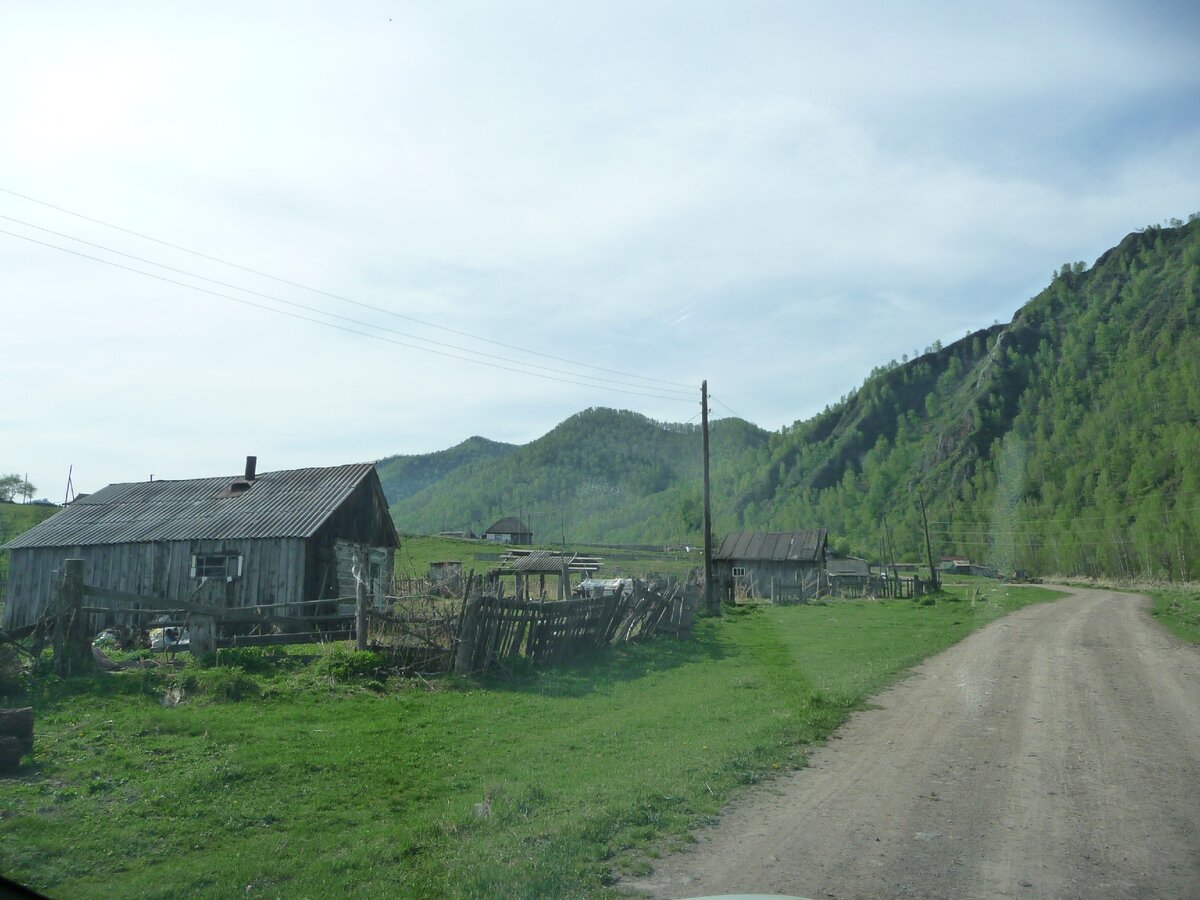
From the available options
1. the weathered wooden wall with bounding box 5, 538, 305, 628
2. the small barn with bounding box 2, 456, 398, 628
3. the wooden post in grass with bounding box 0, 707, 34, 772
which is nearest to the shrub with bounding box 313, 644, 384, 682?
the wooden post in grass with bounding box 0, 707, 34, 772

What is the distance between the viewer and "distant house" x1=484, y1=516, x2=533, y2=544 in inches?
4055

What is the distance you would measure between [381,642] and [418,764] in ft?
18.6

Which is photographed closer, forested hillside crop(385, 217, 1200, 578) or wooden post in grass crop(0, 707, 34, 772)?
wooden post in grass crop(0, 707, 34, 772)

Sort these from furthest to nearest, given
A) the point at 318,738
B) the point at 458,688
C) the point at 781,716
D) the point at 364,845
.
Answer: the point at 458,688
the point at 781,716
the point at 318,738
the point at 364,845

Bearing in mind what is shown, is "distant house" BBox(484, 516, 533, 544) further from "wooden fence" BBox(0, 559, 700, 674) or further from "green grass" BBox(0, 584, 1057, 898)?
"green grass" BBox(0, 584, 1057, 898)

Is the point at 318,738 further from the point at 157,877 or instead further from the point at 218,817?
the point at 157,877

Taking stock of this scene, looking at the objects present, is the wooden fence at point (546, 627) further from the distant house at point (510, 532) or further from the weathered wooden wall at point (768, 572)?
the distant house at point (510, 532)

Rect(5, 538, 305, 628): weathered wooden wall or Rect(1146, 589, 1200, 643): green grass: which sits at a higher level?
Rect(5, 538, 305, 628): weathered wooden wall

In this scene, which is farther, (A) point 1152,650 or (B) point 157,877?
(A) point 1152,650

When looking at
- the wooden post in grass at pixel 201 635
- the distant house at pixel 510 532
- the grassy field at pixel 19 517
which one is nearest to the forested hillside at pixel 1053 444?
the distant house at pixel 510 532

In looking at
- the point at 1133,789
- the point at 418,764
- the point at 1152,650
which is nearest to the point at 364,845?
the point at 418,764

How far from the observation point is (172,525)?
25359mm

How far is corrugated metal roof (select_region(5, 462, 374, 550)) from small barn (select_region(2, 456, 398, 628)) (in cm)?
4

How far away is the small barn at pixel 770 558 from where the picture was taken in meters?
61.9
